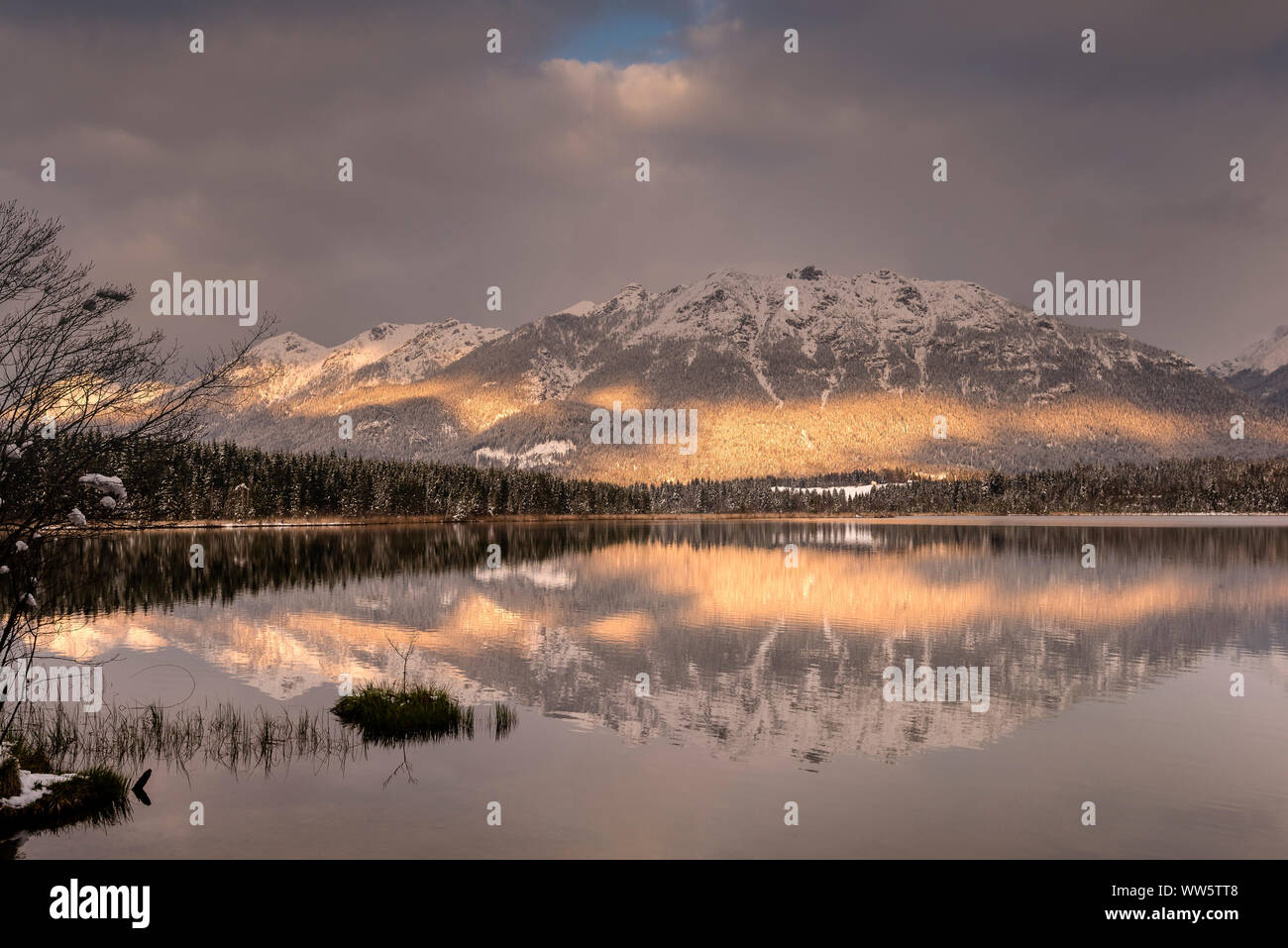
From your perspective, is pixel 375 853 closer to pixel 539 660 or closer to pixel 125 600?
pixel 539 660

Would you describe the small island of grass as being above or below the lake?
above

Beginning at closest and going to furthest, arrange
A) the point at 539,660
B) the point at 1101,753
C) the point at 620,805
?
1. the point at 620,805
2. the point at 1101,753
3. the point at 539,660

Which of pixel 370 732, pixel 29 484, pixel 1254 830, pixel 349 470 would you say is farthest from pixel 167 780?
pixel 349 470

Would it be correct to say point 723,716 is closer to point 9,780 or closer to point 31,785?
point 31,785

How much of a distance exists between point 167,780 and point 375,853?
6710mm

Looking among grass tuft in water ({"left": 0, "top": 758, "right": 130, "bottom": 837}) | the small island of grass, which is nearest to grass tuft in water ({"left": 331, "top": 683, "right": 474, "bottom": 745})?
A: the small island of grass

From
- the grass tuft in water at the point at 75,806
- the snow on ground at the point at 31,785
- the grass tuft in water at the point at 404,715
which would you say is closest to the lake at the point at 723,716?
the grass tuft in water at the point at 75,806

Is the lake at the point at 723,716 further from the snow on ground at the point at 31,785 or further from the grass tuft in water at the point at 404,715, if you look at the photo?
the snow on ground at the point at 31,785

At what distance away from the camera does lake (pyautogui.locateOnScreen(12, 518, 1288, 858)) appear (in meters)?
15.8

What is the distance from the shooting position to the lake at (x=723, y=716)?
51.9 feet

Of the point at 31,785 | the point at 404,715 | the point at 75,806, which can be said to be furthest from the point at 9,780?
the point at 404,715

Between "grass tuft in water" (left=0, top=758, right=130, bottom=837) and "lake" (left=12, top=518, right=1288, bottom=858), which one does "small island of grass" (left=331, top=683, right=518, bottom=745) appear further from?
"grass tuft in water" (left=0, top=758, right=130, bottom=837)

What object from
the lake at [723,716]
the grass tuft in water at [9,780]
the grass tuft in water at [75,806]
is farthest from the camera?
the lake at [723,716]
